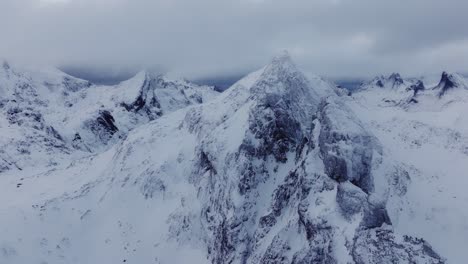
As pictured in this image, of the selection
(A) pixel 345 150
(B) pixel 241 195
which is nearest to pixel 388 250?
(A) pixel 345 150

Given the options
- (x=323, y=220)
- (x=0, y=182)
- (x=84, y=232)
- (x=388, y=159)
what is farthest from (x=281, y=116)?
(x=0, y=182)

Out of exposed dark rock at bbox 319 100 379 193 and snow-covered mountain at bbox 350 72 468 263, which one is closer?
exposed dark rock at bbox 319 100 379 193

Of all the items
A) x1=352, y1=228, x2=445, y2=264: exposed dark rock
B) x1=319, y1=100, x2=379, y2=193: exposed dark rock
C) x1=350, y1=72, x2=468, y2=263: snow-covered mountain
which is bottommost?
x1=350, y1=72, x2=468, y2=263: snow-covered mountain

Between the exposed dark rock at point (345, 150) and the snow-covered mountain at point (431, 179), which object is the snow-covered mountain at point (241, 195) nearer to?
the exposed dark rock at point (345, 150)

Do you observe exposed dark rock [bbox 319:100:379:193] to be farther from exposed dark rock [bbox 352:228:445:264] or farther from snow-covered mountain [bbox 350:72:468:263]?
snow-covered mountain [bbox 350:72:468:263]

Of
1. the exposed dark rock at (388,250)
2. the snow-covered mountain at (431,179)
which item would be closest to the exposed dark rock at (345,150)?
the exposed dark rock at (388,250)

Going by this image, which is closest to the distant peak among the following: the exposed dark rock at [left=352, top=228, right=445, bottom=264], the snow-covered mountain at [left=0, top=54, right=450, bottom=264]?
the snow-covered mountain at [left=0, top=54, right=450, bottom=264]

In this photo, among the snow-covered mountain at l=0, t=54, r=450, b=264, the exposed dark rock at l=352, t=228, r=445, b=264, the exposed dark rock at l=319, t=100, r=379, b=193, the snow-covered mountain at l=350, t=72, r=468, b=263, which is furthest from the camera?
the snow-covered mountain at l=350, t=72, r=468, b=263

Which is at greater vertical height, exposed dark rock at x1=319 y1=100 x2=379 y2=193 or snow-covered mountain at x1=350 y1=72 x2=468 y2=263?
exposed dark rock at x1=319 y1=100 x2=379 y2=193

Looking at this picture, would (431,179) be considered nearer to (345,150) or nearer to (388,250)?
(345,150)
